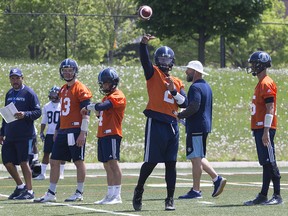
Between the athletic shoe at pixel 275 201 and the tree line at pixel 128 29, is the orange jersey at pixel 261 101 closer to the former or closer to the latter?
the athletic shoe at pixel 275 201

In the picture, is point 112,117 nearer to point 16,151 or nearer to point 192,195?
point 192,195

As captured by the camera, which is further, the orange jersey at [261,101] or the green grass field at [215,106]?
the green grass field at [215,106]

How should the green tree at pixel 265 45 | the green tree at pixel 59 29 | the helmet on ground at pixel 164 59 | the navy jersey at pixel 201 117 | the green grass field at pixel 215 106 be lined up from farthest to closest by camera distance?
the green tree at pixel 265 45
the green tree at pixel 59 29
the green grass field at pixel 215 106
the navy jersey at pixel 201 117
the helmet on ground at pixel 164 59

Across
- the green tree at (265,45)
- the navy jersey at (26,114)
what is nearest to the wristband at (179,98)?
the navy jersey at (26,114)

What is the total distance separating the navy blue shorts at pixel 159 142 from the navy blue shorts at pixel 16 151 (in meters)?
3.17

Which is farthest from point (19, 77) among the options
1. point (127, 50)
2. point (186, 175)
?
point (127, 50)

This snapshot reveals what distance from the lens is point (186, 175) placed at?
22.1m

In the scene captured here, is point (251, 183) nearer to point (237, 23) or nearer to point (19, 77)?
point (19, 77)

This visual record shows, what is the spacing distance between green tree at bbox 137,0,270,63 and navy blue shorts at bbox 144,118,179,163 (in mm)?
32448

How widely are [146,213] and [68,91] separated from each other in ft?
9.69

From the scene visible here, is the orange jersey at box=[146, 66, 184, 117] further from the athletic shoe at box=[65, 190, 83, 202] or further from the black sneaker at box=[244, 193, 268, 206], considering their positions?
the athletic shoe at box=[65, 190, 83, 202]

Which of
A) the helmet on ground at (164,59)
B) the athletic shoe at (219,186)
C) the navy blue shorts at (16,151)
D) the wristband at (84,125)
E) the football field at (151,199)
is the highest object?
the helmet on ground at (164,59)

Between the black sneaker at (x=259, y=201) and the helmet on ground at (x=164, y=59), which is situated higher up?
the helmet on ground at (x=164, y=59)

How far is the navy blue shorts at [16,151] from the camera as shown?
613 inches
